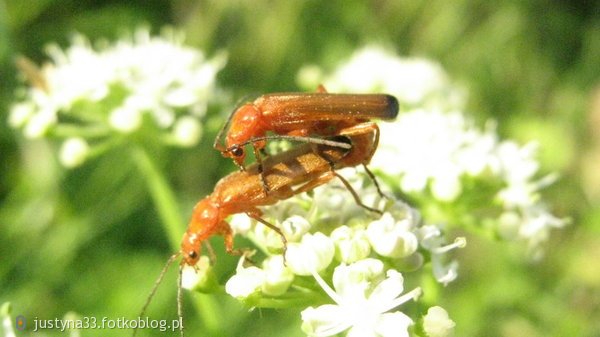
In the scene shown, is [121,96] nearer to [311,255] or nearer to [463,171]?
[463,171]

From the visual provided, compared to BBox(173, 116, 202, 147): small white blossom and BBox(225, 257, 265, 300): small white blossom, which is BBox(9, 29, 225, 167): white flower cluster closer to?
BBox(173, 116, 202, 147): small white blossom

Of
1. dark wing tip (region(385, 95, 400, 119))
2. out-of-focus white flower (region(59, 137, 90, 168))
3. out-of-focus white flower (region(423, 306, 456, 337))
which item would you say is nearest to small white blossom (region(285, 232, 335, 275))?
out-of-focus white flower (region(423, 306, 456, 337))

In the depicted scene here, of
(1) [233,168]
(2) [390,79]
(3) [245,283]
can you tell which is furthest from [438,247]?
(1) [233,168]

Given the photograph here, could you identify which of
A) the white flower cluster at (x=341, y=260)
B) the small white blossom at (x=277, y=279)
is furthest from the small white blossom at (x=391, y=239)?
the small white blossom at (x=277, y=279)

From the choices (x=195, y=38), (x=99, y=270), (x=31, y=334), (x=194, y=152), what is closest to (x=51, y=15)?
(x=195, y=38)

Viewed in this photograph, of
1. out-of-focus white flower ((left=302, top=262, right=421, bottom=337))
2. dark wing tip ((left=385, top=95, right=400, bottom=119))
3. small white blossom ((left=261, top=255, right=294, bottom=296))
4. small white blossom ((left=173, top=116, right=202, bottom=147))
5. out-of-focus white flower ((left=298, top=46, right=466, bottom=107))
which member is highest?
out-of-focus white flower ((left=298, top=46, right=466, bottom=107))
